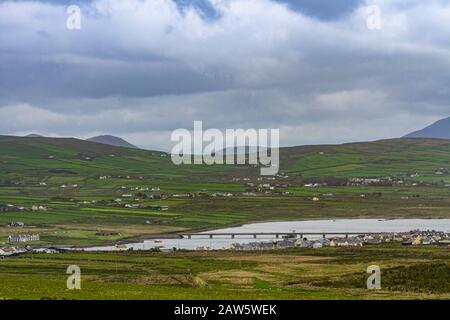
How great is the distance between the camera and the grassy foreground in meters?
49.9

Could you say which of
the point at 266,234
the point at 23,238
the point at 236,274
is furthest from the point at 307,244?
the point at 23,238

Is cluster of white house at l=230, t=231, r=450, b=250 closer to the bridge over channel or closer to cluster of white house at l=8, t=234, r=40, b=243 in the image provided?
the bridge over channel

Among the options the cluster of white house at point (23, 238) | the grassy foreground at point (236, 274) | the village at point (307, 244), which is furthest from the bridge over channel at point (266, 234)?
the cluster of white house at point (23, 238)

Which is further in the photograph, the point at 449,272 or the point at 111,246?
the point at 111,246

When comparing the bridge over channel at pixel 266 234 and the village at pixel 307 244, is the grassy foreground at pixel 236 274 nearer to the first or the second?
the village at pixel 307 244

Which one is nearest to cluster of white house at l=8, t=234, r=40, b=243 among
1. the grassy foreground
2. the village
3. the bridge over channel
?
the village

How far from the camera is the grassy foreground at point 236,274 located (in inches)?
1966

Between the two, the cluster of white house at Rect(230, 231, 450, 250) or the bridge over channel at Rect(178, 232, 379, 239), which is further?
the bridge over channel at Rect(178, 232, 379, 239)

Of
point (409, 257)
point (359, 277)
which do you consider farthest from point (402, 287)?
point (409, 257)

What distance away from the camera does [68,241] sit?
175 metres

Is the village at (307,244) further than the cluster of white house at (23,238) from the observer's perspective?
No

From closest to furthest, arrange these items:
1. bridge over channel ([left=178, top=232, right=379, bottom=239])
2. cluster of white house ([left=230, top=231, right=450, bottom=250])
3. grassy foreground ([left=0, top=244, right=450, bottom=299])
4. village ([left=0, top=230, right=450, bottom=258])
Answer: grassy foreground ([left=0, top=244, right=450, bottom=299]) < village ([left=0, top=230, right=450, bottom=258]) < cluster of white house ([left=230, top=231, right=450, bottom=250]) < bridge over channel ([left=178, top=232, right=379, bottom=239])
